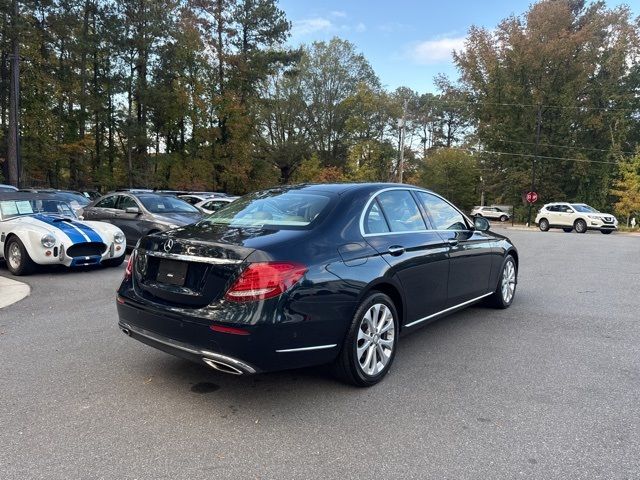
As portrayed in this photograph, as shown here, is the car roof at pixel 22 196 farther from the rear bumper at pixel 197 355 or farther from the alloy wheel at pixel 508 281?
the alloy wheel at pixel 508 281

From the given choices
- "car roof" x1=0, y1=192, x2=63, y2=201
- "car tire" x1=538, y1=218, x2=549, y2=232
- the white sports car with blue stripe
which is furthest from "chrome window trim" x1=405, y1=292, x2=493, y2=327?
"car tire" x1=538, y1=218, x2=549, y2=232

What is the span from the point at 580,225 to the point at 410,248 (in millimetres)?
26503

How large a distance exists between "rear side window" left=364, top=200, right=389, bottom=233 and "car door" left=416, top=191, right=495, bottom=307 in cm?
85

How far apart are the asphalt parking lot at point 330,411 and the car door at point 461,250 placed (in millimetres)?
486

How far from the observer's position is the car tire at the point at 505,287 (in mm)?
6090

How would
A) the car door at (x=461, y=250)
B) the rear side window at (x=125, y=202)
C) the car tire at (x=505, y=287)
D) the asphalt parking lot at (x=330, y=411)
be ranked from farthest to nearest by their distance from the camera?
the rear side window at (x=125, y=202) < the car tire at (x=505, y=287) < the car door at (x=461, y=250) < the asphalt parking lot at (x=330, y=411)

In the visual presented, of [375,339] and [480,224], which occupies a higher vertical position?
[480,224]

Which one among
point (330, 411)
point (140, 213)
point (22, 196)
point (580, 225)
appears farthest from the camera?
point (580, 225)

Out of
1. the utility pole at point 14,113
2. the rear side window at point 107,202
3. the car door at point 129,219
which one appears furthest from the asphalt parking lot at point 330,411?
the utility pole at point 14,113

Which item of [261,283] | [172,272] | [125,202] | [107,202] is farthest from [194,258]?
[107,202]

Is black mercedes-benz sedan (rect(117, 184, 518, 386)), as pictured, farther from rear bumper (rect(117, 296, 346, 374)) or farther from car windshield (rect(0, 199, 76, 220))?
car windshield (rect(0, 199, 76, 220))

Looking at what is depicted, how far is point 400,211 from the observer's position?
4.43 m

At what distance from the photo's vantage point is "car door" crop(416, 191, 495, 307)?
483 centimetres

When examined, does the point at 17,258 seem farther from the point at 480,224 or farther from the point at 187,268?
the point at 480,224
